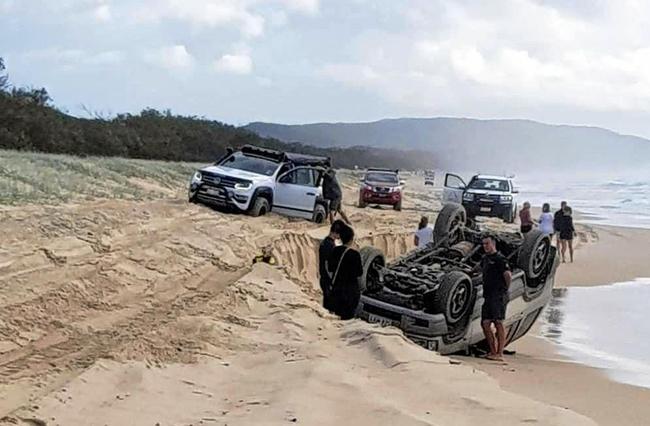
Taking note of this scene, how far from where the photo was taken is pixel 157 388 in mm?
7242

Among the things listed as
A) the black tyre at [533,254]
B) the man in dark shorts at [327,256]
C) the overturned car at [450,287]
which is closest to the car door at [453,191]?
the overturned car at [450,287]

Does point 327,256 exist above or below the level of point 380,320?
above

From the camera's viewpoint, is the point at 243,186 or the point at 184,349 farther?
the point at 243,186

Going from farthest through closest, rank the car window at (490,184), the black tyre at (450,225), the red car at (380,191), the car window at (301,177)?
the red car at (380,191) < the car window at (490,184) < the car window at (301,177) < the black tyre at (450,225)

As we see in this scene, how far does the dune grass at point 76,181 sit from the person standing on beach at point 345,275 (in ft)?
23.0

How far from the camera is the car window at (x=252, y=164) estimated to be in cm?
2314

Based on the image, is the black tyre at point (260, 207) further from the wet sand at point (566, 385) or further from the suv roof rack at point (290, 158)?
the wet sand at point (566, 385)

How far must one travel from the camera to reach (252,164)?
76.7 feet

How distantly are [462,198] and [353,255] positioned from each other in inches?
835

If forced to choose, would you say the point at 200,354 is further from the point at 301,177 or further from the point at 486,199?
the point at 486,199

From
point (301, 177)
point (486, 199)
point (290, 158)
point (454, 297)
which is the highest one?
point (290, 158)

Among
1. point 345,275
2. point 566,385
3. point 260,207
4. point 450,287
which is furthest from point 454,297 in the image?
point 260,207

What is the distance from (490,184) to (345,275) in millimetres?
22250

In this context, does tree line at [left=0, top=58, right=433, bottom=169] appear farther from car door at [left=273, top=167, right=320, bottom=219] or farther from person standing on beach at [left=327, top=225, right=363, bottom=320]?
person standing on beach at [left=327, top=225, right=363, bottom=320]
